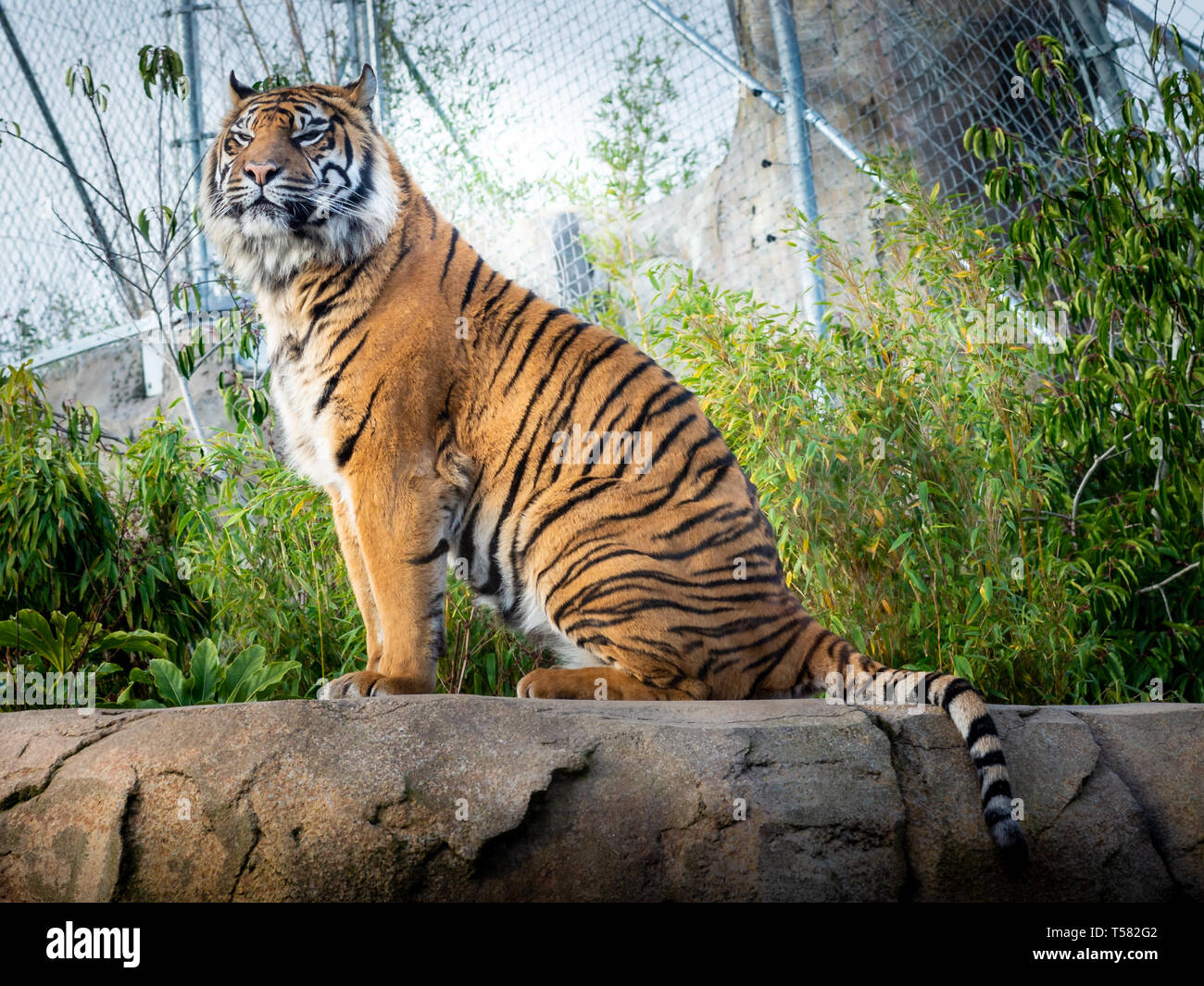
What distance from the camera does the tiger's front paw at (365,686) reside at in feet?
9.39

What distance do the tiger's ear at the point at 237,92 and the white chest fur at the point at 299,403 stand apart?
67 centimetres

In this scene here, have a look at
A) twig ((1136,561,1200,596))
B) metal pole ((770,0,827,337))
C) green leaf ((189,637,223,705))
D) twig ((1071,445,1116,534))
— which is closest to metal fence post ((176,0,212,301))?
green leaf ((189,637,223,705))

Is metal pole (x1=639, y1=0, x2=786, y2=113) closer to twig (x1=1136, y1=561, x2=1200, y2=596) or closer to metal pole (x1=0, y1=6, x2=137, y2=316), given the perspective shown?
twig (x1=1136, y1=561, x2=1200, y2=596)

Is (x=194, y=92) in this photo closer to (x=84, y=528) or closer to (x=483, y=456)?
(x=84, y=528)

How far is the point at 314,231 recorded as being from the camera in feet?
10.8

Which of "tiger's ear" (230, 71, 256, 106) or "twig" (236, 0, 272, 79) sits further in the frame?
"twig" (236, 0, 272, 79)

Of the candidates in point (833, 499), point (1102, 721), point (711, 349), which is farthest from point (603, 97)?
point (1102, 721)

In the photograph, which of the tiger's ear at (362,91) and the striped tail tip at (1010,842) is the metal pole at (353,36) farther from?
the striped tail tip at (1010,842)

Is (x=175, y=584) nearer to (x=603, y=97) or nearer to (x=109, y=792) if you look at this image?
(x=109, y=792)

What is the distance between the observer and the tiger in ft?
9.77

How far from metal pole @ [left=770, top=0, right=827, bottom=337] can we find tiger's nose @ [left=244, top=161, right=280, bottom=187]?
2631 mm

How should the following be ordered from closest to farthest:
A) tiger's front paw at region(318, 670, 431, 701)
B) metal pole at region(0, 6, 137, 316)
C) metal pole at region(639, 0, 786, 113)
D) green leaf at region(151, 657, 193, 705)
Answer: tiger's front paw at region(318, 670, 431, 701)
green leaf at region(151, 657, 193, 705)
metal pole at region(639, 0, 786, 113)
metal pole at region(0, 6, 137, 316)

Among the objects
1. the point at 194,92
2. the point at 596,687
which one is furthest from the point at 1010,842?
the point at 194,92
